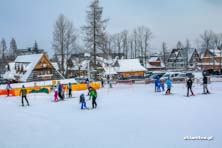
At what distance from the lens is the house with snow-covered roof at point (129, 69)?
7050cm

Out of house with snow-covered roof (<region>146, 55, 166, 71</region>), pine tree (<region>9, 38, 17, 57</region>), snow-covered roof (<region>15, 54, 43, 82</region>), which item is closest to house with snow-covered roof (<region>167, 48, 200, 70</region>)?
house with snow-covered roof (<region>146, 55, 166, 71</region>)

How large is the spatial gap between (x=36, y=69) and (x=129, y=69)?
2449 centimetres

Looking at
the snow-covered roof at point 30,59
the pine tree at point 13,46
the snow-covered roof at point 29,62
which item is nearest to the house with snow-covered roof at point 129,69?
the snow-covered roof at point 30,59

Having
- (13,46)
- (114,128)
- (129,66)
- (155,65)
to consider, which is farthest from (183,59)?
(114,128)

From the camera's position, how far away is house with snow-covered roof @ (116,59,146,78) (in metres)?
70.5

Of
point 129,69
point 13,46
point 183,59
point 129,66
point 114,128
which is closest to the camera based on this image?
point 114,128

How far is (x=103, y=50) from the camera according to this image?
153 feet

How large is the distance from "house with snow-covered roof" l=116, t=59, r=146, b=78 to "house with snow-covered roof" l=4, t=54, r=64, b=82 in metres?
19.7

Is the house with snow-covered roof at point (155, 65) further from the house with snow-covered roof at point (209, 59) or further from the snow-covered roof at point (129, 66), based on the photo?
the snow-covered roof at point (129, 66)

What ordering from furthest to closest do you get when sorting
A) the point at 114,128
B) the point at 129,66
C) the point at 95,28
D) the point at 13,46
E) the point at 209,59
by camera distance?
the point at 13,46 < the point at 209,59 < the point at 129,66 < the point at 95,28 < the point at 114,128

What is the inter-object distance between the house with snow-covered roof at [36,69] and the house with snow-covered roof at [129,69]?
1970 centimetres

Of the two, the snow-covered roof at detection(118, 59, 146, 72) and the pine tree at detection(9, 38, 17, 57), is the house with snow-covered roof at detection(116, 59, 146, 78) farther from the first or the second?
the pine tree at detection(9, 38, 17, 57)

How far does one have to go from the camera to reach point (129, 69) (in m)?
70.9

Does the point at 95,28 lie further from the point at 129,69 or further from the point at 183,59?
the point at 183,59
